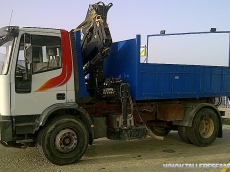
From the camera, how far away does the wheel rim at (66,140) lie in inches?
239

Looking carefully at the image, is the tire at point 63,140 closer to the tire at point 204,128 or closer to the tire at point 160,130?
the tire at point 204,128

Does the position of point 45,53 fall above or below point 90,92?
above

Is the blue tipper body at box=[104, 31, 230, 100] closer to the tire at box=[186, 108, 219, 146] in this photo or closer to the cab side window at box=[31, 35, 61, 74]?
the tire at box=[186, 108, 219, 146]

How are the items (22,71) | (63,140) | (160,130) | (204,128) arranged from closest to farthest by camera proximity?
(22,71) < (63,140) < (204,128) < (160,130)

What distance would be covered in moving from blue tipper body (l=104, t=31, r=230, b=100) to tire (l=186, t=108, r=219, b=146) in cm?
54

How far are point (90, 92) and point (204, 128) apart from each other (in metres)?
3.55

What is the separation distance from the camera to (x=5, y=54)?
5.88m

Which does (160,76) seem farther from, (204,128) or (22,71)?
(22,71)

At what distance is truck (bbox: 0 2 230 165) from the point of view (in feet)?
19.0

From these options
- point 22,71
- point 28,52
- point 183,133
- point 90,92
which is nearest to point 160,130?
point 183,133

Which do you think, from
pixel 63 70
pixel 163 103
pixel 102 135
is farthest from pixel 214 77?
pixel 63 70

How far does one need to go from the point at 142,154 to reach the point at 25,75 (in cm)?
348

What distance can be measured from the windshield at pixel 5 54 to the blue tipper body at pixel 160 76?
2.86 metres

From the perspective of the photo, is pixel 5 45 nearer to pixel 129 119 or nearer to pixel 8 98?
pixel 8 98
